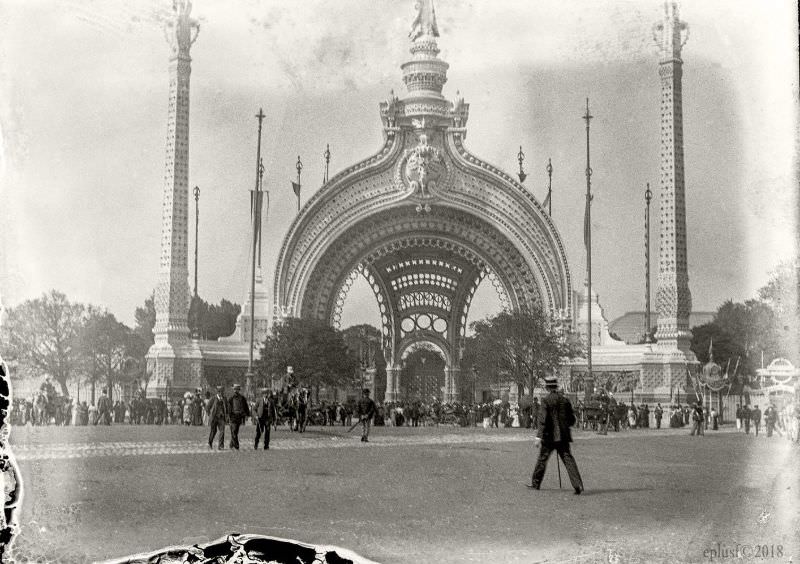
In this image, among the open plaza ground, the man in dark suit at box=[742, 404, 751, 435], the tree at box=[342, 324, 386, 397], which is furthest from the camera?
the tree at box=[342, 324, 386, 397]

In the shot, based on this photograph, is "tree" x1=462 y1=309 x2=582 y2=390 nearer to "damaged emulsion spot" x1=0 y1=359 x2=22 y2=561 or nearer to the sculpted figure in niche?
the sculpted figure in niche

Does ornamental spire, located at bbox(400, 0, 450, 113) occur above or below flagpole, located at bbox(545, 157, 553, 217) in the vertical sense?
above

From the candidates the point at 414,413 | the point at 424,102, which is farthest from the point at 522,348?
the point at 424,102

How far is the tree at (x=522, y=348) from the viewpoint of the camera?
41.7 m

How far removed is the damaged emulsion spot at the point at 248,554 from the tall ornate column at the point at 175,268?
123 ft

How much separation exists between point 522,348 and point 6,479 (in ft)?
116

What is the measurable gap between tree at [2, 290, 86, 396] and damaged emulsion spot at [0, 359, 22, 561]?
4.59ft

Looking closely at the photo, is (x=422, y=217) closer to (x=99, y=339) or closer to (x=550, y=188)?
(x=550, y=188)

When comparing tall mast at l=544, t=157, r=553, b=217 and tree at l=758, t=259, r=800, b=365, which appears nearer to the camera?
tree at l=758, t=259, r=800, b=365

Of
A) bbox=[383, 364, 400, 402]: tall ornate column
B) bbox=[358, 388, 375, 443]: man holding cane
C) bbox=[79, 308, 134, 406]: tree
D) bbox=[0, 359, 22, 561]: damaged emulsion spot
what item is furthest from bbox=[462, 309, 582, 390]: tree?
bbox=[0, 359, 22, 561]: damaged emulsion spot

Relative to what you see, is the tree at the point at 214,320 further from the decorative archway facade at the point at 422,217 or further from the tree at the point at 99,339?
the tree at the point at 99,339

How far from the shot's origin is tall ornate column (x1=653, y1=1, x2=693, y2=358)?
145 ft

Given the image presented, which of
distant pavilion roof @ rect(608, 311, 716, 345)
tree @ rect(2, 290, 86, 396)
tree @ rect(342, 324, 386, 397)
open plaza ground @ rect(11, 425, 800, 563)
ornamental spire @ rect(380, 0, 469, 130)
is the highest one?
ornamental spire @ rect(380, 0, 469, 130)

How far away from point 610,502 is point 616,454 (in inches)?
333
